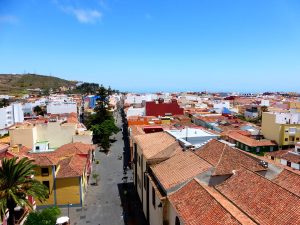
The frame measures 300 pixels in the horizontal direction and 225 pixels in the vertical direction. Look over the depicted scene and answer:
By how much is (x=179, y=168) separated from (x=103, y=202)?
13.7m

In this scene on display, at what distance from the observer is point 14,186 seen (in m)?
20.0

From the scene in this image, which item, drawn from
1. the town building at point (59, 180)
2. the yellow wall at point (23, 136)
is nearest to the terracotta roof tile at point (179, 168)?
the town building at point (59, 180)

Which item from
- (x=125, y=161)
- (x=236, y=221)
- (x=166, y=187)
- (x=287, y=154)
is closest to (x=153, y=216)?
(x=166, y=187)

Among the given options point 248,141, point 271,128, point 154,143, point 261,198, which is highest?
point 154,143

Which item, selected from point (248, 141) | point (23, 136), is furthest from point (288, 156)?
point (23, 136)

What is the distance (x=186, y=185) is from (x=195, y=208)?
10.2 feet

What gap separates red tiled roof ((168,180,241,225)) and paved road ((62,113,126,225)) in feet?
35.5

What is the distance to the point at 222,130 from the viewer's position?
6456 cm

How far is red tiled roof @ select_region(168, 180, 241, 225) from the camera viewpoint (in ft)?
51.2

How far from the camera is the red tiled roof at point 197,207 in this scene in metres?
15.6

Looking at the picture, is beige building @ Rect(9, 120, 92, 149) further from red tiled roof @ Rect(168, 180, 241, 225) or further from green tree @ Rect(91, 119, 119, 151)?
red tiled roof @ Rect(168, 180, 241, 225)

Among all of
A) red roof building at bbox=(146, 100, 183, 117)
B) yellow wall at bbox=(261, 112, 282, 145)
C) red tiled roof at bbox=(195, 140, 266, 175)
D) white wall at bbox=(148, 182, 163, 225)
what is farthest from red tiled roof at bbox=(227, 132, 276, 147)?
white wall at bbox=(148, 182, 163, 225)

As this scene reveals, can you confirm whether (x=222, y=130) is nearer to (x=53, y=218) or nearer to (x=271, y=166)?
(x=271, y=166)

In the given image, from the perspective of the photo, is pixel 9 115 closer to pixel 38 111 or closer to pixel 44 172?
pixel 38 111
